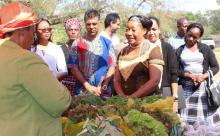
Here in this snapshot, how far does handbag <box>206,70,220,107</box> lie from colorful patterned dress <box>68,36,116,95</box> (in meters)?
1.43

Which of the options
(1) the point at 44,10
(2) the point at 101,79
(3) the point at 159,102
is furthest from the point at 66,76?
(1) the point at 44,10

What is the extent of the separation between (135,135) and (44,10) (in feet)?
65.1

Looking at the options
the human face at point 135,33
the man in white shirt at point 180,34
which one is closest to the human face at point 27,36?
the human face at point 135,33

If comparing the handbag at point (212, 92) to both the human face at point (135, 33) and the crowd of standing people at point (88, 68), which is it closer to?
the crowd of standing people at point (88, 68)

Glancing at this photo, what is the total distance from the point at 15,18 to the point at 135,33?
2074 millimetres

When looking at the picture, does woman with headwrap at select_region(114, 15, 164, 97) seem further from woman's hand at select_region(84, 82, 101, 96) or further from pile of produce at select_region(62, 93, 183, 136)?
woman's hand at select_region(84, 82, 101, 96)

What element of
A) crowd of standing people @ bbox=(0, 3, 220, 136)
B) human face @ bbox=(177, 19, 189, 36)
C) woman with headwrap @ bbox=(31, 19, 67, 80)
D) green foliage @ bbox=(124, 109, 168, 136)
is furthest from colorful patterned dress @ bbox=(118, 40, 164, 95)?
human face @ bbox=(177, 19, 189, 36)

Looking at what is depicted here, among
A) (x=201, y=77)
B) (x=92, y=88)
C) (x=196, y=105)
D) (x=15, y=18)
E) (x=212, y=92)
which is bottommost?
(x=196, y=105)

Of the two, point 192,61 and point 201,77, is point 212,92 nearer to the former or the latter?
point 201,77

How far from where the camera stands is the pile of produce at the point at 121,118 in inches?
144

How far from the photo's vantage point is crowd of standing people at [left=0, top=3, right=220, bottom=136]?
9.48 feet

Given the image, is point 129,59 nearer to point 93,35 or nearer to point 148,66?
point 148,66

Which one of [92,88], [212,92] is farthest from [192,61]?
[92,88]

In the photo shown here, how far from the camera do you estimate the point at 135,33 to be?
4.87 m
